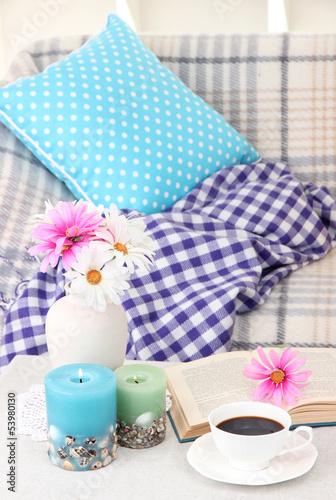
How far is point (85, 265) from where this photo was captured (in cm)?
67

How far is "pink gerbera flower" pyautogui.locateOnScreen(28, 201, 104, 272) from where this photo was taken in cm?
69

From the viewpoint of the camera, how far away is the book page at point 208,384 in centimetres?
70

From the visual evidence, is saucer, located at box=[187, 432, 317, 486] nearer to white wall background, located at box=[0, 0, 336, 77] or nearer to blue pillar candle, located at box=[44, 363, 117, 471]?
blue pillar candle, located at box=[44, 363, 117, 471]

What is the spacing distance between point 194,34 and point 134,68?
0.94ft

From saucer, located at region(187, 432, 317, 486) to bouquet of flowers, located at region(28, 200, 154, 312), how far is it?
18 centimetres

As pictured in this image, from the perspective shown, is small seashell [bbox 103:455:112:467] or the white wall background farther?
the white wall background

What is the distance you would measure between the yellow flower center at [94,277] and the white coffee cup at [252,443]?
191 millimetres

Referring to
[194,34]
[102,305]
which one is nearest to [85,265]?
[102,305]

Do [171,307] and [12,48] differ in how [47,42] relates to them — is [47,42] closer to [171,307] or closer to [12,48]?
[171,307]

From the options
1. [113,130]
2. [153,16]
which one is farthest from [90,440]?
[153,16]

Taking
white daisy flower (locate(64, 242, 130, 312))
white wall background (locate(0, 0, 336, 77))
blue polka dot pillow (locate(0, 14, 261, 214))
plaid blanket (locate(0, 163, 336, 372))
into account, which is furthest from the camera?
white wall background (locate(0, 0, 336, 77))

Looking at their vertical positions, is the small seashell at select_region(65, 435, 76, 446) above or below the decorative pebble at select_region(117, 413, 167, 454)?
above

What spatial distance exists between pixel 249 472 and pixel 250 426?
0.14 ft

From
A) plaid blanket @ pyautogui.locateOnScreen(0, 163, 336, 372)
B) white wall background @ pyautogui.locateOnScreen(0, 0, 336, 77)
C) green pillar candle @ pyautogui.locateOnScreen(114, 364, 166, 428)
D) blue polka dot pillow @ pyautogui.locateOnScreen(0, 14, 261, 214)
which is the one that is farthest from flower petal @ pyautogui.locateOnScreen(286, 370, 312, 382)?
white wall background @ pyautogui.locateOnScreen(0, 0, 336, 77)
